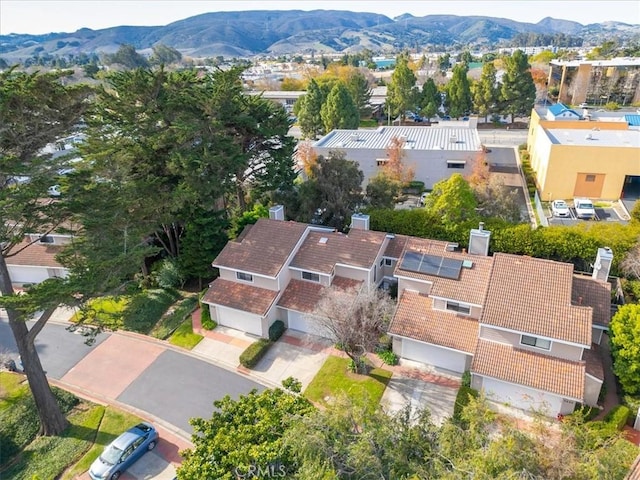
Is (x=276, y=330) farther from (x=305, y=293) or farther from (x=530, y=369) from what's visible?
(x=530, y=369)

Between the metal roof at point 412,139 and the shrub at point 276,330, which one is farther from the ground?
the metal roof at point 412,139

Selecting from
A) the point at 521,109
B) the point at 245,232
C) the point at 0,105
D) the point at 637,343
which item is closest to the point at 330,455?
the point at 637,343

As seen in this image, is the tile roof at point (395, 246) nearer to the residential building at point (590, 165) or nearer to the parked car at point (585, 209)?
the parked car at point (585, 209)

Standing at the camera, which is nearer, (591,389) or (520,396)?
(591,389)

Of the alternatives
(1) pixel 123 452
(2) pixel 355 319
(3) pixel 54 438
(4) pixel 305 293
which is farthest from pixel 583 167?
(3) pixel 54 438

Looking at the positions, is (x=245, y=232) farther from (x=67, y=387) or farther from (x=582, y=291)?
(x=582, y=291)

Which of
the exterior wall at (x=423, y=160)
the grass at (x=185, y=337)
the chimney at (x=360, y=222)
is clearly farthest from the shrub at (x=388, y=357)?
the exterior wall at (x=423, y=160)
